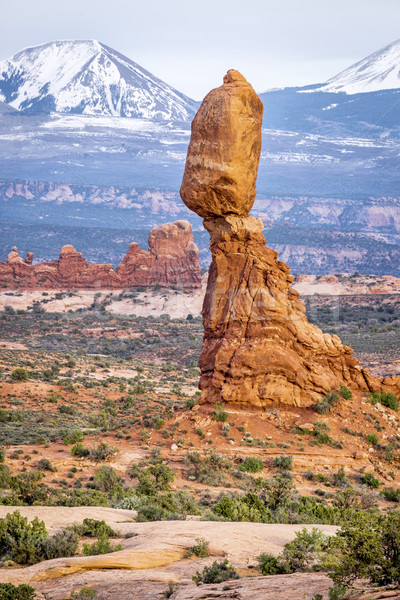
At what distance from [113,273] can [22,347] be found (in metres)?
33.7

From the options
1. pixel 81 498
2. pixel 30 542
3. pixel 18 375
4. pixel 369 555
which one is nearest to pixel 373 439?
pixel 81 498

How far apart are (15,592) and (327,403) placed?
14.0 m

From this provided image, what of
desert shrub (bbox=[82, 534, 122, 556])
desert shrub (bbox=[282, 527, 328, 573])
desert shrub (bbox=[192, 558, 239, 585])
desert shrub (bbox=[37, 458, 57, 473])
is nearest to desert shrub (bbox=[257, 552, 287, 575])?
desert shrub (bbox=[282, 527, 328, 573])

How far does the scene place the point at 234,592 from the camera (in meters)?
10.6

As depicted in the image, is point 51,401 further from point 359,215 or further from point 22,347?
point 359,215

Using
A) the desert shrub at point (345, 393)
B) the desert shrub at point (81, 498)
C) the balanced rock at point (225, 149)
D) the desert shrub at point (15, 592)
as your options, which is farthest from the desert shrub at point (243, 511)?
the balanced rock at point (225, 149)

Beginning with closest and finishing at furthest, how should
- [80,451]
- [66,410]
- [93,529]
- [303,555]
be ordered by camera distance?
1. [303,555]
2. [93,529]
3. [80,451]
4. [66,410]

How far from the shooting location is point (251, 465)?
21031 mm

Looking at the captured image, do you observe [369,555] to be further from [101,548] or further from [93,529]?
[93,529]

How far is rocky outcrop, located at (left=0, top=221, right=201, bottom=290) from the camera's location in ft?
271

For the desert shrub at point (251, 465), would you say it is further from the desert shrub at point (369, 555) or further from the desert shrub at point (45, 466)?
the desert shrub at point (369, 555)

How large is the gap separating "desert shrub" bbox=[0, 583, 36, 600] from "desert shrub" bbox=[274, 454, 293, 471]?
11.2 metres

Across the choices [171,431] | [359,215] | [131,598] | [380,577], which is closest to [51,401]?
[171,431]

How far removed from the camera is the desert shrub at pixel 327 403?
2311cm
